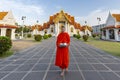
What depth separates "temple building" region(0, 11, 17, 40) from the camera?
28.9 meters

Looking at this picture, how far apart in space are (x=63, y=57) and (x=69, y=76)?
0.70 m

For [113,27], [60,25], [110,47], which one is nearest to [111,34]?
[113,27]

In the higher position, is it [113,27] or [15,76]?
[113,27]

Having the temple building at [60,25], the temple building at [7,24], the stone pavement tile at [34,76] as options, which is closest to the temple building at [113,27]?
the temple building at [60,25]

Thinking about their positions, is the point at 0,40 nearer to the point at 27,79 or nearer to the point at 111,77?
the point at 27,79

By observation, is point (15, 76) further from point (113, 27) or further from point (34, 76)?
point (113, 27)

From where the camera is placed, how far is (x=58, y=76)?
540 cm

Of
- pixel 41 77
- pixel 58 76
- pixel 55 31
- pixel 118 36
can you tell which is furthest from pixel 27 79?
pixel 55 31

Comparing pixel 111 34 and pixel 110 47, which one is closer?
pixel 110 47

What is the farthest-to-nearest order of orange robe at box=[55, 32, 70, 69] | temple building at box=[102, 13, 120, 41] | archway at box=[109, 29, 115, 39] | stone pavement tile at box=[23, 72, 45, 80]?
archway at box=[109, 29, 115, 39]
temple building at box=[102, 13, 120, 41]
orange robe at box=[55, 32, 70, 69]
stone pavement tile at box=[23, 72, 45, 80]

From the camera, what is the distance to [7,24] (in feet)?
100

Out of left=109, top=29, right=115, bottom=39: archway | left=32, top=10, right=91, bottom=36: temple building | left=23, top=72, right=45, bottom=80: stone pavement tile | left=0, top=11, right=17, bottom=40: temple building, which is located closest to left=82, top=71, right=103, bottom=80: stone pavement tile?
left=23, top=72, right=45, bottom=80: stone pavement tile

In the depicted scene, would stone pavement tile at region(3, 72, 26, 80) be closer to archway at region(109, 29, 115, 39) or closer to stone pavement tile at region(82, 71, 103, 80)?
Answer: stone pavement tile at region(82, 71, 103, 80)

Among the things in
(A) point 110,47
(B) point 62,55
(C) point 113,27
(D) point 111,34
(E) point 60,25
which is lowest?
(A) point 110,47
